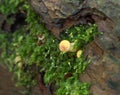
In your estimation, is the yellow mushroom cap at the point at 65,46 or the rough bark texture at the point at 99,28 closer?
the rough bark texture at the point at 99,28

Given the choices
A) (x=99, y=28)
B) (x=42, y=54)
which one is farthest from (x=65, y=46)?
(x=42, y=54)

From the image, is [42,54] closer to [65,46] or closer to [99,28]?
[65,46]

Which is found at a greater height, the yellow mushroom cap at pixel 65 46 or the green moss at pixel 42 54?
the yellow mushroom cap at pixel 65 46

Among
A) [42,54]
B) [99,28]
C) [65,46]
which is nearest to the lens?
[99,28]

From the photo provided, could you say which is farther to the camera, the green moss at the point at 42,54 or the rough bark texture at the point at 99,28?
the green moss at the point at 42,54

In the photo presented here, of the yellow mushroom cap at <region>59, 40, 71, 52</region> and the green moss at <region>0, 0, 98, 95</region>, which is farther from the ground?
the yellow mushroom cap at <region>59, 40, 71, 52</region>

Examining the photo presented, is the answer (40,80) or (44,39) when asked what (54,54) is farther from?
(40,80)

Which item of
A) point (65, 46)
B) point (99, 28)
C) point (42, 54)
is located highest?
→ point (99, 28)

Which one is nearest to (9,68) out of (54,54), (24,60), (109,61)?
(24,60)
